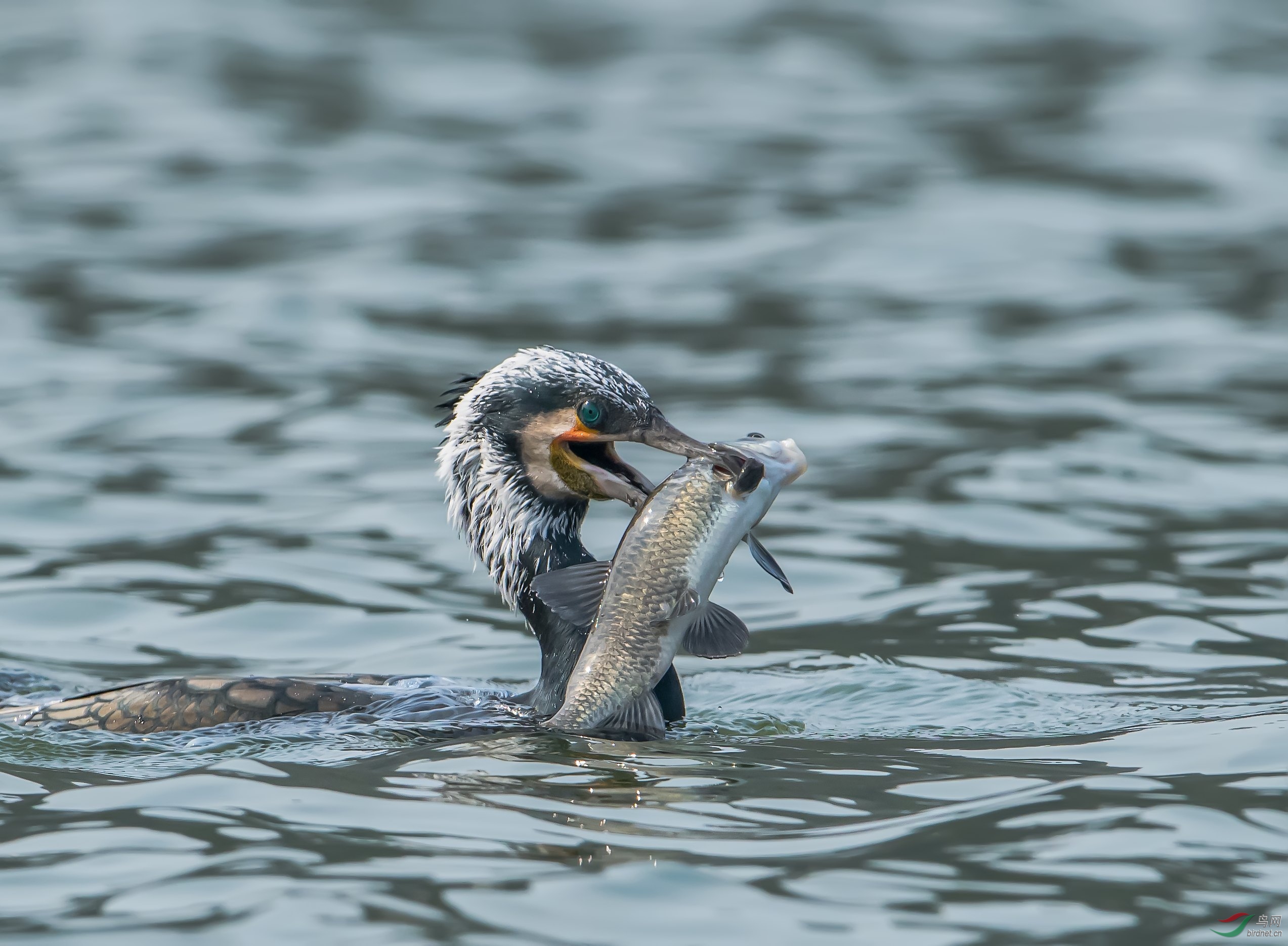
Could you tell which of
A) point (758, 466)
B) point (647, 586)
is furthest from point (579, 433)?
point (758, 466)

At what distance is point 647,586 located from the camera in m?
6.09

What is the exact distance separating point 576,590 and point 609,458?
0.68 m

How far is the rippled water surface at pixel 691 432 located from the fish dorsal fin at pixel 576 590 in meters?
0.45

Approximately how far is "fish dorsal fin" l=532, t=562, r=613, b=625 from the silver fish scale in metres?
0.12

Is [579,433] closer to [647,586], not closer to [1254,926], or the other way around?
[647,586]

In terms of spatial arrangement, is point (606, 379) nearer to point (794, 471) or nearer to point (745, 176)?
point (794, 471)

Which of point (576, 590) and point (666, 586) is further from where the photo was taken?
point (576, 590)

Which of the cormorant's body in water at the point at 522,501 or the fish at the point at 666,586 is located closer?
the fish at the point at 666,586

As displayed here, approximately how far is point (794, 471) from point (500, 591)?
4.87 ft

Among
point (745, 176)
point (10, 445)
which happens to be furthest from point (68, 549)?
point (745, 176)

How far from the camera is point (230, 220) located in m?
18.8

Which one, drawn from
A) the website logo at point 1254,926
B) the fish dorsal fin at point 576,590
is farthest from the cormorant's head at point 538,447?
the website logo at point 1254,926

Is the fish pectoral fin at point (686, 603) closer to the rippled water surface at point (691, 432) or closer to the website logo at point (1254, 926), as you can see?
the rippled water surface at point (691, 432)

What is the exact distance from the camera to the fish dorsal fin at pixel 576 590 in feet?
20.8
